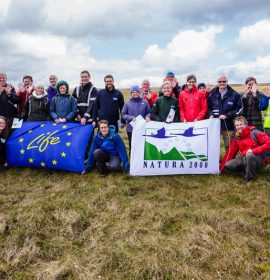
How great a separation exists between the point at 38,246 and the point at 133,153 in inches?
156

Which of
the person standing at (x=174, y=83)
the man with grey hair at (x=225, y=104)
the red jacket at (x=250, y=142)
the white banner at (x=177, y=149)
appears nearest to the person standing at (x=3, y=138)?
the white banner at (x=177, y=149)

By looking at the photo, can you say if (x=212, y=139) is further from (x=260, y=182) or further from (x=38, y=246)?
(x=38, y=246)

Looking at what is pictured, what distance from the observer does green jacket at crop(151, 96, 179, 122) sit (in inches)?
347

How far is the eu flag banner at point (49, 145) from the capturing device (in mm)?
8609

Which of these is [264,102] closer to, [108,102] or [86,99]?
[108,102]

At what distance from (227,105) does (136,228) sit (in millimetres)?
4715

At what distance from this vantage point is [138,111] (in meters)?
8.92

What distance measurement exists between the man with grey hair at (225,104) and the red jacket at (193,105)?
0.28m

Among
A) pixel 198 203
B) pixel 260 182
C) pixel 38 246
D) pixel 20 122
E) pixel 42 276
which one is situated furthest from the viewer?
pixel 20 122

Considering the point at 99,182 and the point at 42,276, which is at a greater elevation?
the point at 99,182

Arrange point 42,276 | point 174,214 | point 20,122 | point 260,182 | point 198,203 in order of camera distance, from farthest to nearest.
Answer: point 20,122, point 260,182, point 198,203, point 174,214, point 42,276

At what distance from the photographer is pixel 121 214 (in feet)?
20.3

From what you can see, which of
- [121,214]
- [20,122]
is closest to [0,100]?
[20,122]

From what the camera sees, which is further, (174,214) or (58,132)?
(58,132)
